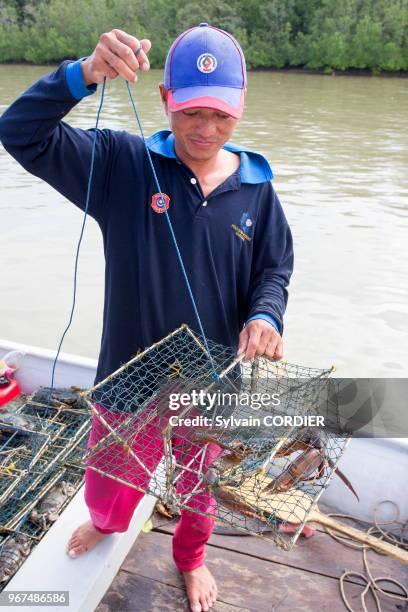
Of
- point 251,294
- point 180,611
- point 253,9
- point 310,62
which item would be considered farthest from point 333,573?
point 253,9

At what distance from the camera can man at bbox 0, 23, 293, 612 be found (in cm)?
167

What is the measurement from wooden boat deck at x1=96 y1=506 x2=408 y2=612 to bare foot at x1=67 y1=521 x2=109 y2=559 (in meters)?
0.22

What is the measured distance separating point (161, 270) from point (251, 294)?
0.35m

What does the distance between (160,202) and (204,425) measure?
0.75 meters

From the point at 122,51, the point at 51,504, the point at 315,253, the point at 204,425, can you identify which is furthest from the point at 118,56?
the point at 315,253

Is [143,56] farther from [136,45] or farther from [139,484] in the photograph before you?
[139,484]

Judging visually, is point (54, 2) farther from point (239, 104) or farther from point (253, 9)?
Answer: point (239, 104)

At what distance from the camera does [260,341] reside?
5.93ft

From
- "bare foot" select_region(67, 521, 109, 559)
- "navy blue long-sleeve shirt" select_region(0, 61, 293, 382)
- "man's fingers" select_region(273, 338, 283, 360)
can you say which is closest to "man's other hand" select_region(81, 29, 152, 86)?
"navy blue long-sleeve shirt" select_region(0, 61, 293, 382)

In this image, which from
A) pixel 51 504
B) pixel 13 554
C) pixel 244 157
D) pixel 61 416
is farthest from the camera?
pixel 61 416

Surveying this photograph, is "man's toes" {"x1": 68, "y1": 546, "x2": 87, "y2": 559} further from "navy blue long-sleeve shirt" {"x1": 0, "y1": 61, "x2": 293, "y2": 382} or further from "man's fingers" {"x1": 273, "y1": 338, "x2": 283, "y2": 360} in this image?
"man's fingers" {"x1": 273, "y1": 338, "x2": 283, "y2": 360}

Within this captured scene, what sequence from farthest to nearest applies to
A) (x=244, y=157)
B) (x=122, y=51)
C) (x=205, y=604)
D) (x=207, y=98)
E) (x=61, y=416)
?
1. (x=61, y=416)
2. (x=205, y=604)
3. (x=244, y=157)
4. (x=207, y=98)
5. (x=122, y=51)

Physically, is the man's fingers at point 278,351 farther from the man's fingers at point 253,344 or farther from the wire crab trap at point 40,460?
the wire crab trap at point 40,460

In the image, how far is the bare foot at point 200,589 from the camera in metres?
2.20
